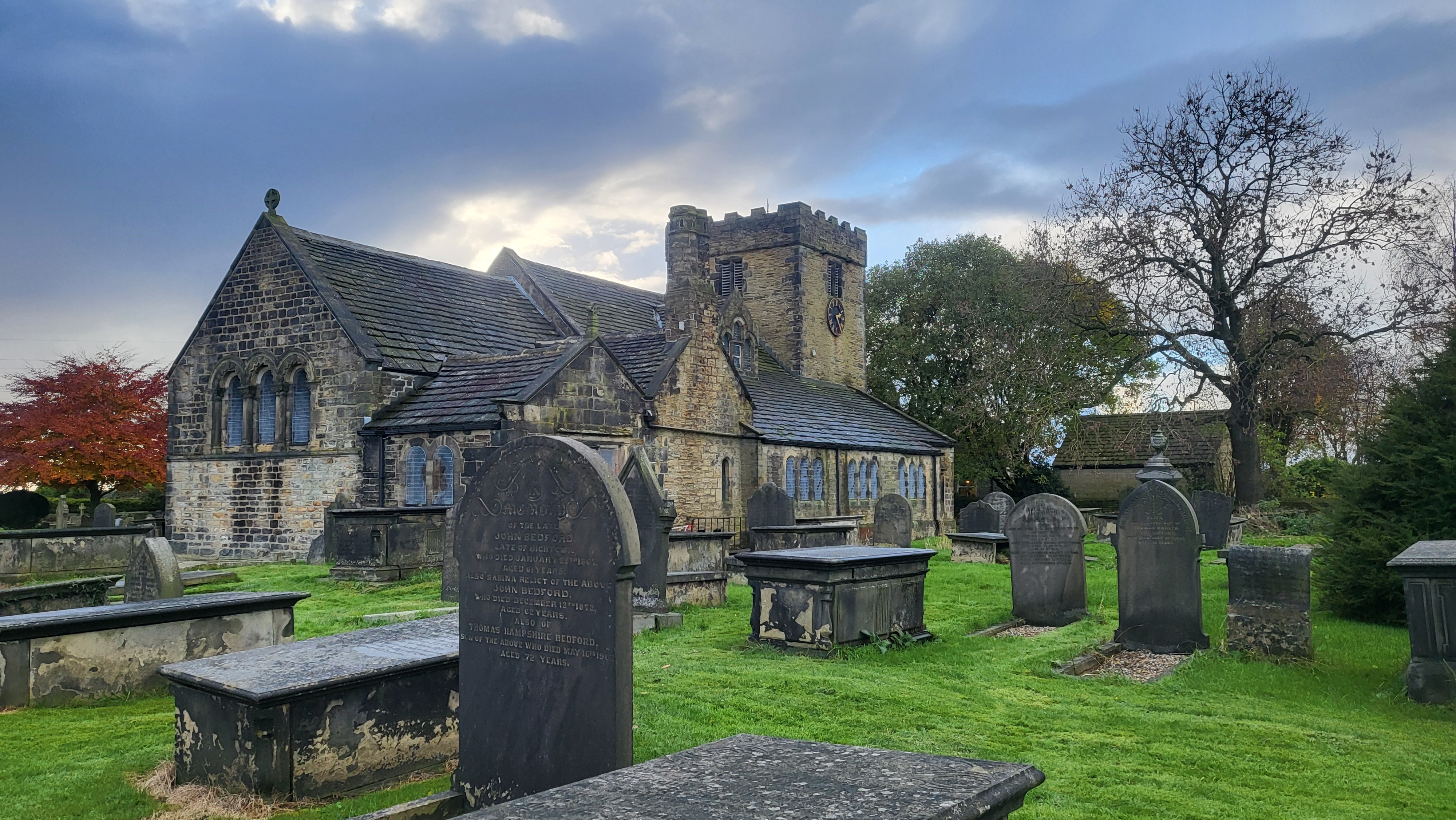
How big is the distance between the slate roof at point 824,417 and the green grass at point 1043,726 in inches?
637

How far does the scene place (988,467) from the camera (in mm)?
40938

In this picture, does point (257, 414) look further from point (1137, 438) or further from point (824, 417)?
point (1137, 438)

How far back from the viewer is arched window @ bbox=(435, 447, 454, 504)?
62.3 ft

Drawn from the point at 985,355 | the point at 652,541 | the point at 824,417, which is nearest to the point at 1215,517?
the point at 824,417

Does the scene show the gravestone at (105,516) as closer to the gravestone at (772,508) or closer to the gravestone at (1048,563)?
the gravestone at (772,508)

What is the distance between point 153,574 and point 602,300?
2233 cm

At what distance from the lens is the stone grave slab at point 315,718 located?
18.0 feet

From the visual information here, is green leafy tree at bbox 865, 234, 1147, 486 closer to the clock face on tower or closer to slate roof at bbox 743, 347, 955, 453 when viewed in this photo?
slate roof at bbox 743, 347, 955, 453

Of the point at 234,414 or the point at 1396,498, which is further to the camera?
the point at 234,414

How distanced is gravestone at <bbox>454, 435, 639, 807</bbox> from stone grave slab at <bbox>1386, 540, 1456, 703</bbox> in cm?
718

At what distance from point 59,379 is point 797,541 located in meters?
28.5

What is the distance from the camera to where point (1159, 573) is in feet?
36.5

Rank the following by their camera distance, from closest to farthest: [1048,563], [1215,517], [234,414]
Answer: [1048,563], [234,414], [1215,517]

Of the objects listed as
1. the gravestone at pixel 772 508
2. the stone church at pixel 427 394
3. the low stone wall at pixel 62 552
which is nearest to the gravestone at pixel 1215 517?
the stone church at pixel 427 394
